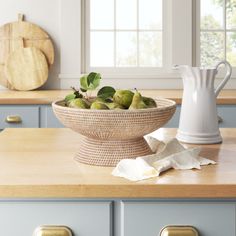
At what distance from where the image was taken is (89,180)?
120cm

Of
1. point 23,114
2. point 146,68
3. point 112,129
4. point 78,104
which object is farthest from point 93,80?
point 146,68

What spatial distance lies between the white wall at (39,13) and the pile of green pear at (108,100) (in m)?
2.27

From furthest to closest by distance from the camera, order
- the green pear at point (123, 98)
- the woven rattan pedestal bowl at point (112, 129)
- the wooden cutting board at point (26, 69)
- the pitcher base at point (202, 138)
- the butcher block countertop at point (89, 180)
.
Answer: the wooden cutting board at point (26, 69) → the pitcher base at point (202, 138) → the green pear at point (123, 98) → the woven rattan pedestal bowl at point (112, 129) → the butcher block countertop at point (89, 180)

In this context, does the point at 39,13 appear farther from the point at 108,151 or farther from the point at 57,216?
the point at 57,216

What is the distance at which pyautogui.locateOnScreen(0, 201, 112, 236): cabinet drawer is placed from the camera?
118 centimetres

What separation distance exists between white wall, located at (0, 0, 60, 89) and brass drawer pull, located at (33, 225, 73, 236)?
2.63 meters

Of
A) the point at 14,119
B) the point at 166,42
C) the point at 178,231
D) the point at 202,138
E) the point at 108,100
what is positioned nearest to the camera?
the point at 178,231

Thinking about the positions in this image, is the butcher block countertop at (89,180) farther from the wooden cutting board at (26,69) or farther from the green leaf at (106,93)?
the wooden cutting board at (26,69)

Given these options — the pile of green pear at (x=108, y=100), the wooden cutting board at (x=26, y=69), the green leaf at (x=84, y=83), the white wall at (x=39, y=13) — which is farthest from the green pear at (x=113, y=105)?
the white wall at (x=39, y=13)

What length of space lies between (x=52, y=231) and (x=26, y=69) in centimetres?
254

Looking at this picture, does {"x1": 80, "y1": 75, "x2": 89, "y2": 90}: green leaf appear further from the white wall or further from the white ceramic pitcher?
the white wall

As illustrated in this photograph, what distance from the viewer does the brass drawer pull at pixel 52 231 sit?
1166 millimetres

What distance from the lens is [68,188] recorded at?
3.78 feet

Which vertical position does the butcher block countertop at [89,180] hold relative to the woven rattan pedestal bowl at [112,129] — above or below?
below
